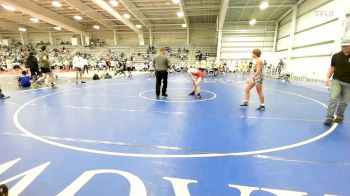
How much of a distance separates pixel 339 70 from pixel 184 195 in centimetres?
454

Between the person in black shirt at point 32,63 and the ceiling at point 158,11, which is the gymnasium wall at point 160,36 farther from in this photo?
the person in black shirt at point 32,63

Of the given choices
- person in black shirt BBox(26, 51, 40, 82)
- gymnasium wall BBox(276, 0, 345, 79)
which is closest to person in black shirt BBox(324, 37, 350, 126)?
gymnasium wall BBox(276, 0, 345, 79)

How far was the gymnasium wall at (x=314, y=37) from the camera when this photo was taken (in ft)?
47.9

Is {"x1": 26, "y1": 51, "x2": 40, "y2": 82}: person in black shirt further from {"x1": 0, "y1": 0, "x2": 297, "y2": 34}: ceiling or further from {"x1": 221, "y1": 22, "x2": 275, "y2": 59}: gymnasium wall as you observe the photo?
{"x1": 221, "y1": 22, "x2": 275, "y2": 59}: gymnasium wall

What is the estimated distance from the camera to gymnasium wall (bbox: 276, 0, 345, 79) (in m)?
14.6

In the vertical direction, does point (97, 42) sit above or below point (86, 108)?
above

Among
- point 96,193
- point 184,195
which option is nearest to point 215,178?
point 184,195

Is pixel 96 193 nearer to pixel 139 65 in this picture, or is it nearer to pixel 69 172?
pixel 69 172

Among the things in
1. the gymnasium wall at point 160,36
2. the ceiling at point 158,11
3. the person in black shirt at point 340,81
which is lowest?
the person in black shirt at point 340,81

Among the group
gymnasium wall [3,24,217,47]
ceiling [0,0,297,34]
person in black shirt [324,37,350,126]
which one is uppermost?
ceiling [0,0,297,34]

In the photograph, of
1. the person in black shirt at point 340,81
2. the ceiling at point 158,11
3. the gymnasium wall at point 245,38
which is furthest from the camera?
the gymnasium wall at point 245,38

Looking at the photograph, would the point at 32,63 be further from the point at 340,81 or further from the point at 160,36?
the point at 160,36

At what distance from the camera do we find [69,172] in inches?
110

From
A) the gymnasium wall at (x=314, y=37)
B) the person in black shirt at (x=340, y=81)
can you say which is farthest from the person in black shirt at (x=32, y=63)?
the gymnasium wall at (x=314, y=37)
